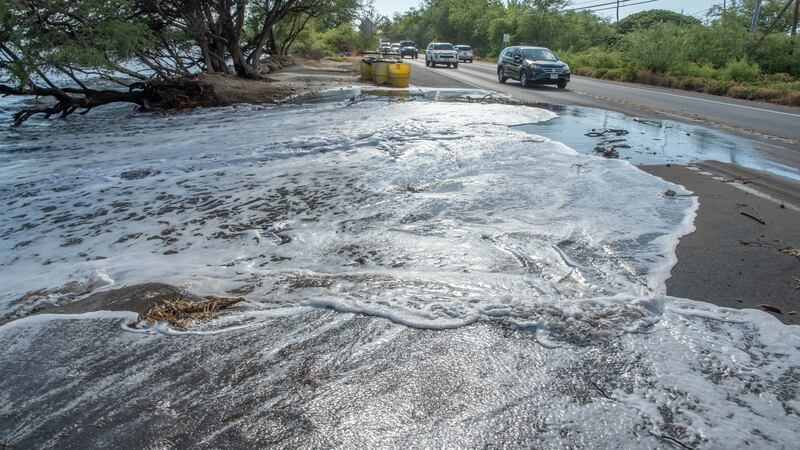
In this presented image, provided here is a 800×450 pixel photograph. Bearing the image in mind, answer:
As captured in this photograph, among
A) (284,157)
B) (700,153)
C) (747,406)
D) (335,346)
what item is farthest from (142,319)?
(700,153)

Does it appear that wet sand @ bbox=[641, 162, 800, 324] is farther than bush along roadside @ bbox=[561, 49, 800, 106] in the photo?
No

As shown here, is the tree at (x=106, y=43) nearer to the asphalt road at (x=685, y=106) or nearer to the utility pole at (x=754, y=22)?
the asphalt road at (x=685, y=106)

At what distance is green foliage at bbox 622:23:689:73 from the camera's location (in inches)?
1080

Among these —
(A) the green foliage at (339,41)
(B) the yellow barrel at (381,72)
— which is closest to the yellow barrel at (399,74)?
(B) the yellow barrel at (381,72)

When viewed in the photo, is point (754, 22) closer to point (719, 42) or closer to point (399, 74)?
point (719, 42)

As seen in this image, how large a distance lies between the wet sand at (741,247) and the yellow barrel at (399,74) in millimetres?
16994

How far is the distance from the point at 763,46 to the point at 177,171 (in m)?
27.9

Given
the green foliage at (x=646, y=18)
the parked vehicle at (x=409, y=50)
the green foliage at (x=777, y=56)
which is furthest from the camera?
the parked vehicle at (x=409, y=50)

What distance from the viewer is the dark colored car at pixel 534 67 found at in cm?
2205

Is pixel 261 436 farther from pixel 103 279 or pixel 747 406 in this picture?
pixel 103 279

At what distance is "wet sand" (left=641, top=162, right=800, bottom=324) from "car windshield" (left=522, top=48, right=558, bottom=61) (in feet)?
55.8

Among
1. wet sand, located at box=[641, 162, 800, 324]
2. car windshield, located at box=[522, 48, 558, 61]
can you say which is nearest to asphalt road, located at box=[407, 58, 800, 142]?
car windshield, located at box=[522, 48, 558, 61]

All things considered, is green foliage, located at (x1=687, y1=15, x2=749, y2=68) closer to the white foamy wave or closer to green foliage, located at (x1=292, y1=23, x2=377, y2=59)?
the white foamy wave

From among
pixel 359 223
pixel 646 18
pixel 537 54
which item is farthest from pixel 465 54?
pixel 359 223
